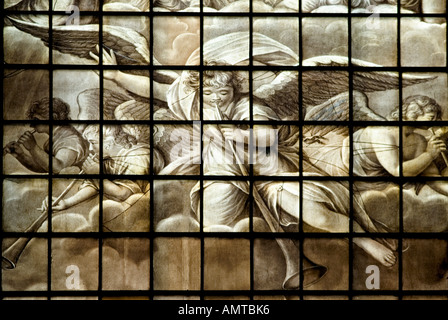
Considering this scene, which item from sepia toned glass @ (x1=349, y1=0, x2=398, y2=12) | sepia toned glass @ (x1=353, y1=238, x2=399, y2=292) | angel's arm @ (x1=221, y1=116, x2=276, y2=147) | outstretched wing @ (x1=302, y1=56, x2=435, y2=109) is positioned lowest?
sepia toned glass @ (x1=353, y1=238, x2=399, y2=292)

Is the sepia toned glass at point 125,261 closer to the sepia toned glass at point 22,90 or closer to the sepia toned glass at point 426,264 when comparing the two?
the sepia toned glass at point 22,90

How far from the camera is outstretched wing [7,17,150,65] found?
336cm

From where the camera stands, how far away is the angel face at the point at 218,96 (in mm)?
3363

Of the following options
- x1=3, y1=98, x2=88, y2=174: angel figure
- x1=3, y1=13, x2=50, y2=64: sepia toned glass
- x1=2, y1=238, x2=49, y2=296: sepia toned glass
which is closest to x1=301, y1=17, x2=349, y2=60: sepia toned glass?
x1=3, y1=98, x2=88, y2=174: angel figure

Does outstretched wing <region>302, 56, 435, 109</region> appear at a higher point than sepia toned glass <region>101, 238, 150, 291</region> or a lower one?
higher

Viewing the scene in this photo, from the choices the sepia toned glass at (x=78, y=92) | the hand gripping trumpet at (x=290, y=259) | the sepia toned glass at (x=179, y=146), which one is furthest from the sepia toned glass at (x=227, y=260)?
the sepia toned glass at (x=78, y=92)

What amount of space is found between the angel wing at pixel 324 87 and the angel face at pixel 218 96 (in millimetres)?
224

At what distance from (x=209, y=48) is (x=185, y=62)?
9.0 inches

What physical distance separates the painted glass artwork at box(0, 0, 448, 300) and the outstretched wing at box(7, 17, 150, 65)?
1cm

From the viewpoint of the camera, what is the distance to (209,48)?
3.37 m

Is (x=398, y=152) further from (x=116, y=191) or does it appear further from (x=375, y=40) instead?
(x=116, y=191)

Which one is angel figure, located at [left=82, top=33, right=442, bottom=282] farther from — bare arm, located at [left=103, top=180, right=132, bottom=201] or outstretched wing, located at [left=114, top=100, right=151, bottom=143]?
bare arm, located at [left=103, top=180, right=132, bottom=201]

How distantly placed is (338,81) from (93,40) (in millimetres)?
2054

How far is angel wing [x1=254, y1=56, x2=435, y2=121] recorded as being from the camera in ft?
11.1
